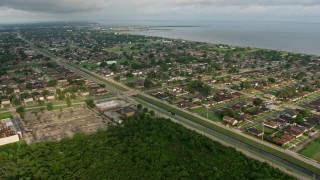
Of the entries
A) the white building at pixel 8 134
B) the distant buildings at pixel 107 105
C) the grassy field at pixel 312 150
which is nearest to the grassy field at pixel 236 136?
the grassy field at pixel 312 150

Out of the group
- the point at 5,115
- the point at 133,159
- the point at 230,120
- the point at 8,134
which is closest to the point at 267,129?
the point at 230,120

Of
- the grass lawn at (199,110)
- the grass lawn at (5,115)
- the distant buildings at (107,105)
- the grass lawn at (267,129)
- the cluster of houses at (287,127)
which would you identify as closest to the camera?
the cluster of houses at (287,127)

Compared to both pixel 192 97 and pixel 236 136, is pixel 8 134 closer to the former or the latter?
pixel 236 136

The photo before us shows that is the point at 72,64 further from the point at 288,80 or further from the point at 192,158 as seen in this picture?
the point at 192,158

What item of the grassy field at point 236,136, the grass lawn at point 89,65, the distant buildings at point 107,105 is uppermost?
the grass lawn at point 89,65

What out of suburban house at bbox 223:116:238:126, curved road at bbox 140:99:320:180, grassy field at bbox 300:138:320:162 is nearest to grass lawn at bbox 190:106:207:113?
curved road at bbox 140:99:320:180

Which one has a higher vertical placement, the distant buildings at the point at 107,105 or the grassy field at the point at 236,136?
the distant buildings at the point at 107,105

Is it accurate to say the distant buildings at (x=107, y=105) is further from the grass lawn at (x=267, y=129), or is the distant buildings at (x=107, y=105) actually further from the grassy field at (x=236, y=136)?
the grass lawn at (x=267, y=129)

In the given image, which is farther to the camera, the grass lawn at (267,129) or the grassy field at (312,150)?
the grass lawn at (267,129)
